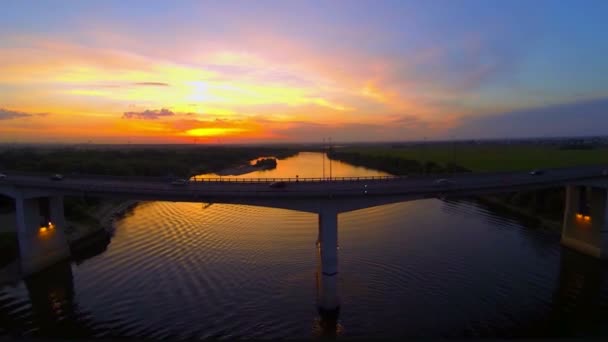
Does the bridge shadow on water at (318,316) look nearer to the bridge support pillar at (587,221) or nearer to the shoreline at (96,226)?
the bridge support pillar at (587,221)

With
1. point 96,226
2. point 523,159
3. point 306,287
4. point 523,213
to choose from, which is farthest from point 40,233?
point 523,159

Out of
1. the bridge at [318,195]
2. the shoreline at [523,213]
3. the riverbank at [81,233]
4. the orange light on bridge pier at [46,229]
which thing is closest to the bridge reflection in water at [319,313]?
the bridge at [318,195]

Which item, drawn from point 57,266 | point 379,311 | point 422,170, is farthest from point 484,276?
point 422,170

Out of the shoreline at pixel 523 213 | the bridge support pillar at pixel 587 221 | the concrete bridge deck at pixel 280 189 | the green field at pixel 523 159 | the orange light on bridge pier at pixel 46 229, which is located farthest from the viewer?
the green field at pixel 523 159

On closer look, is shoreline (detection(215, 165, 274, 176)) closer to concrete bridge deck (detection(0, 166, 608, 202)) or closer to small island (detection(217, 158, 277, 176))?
small island (detection(217, 158, 277, 176))

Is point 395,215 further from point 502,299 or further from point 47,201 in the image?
point 47,201

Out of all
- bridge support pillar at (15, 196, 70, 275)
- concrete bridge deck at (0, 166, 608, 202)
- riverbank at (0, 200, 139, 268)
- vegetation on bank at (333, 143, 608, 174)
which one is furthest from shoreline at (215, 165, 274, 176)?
concrete bridge deck at (0, 166, 608, 202)
